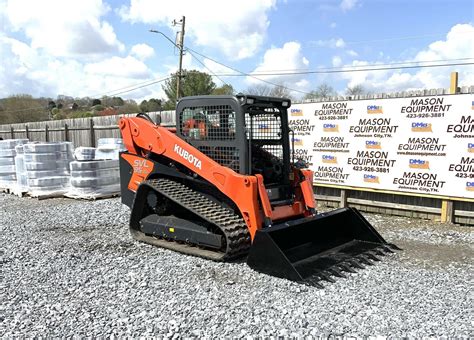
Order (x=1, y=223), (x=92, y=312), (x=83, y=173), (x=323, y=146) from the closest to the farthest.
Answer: (x=92, y=312), (x=1, y=223), (x=323, y=146), (x=83, y=173)

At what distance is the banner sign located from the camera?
7.99m

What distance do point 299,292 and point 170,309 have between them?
1428mm

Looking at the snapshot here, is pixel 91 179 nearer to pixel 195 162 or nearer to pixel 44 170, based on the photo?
pixel 44 170

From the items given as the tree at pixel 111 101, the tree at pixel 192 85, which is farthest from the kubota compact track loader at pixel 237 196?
the tree at pixel 111 101

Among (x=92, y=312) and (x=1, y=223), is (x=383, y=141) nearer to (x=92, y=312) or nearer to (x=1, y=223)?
(x=92, y=312)

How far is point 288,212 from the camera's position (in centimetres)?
638

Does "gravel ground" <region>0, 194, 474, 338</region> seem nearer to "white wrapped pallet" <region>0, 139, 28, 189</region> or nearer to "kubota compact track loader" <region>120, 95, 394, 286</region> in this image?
"kubota compact track loader" <region>120, 95, 394, 286</region>

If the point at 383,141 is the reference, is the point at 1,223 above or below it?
below

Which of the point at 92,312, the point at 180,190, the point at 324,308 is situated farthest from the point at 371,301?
the point at 180,190

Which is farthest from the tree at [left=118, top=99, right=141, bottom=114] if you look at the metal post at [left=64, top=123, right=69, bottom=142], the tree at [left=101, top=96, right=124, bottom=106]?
the tree at [left=101, top=96, right=124, bottom=106]

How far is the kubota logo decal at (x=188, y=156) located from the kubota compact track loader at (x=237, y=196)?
15mm

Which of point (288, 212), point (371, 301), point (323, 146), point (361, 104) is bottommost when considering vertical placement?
point (371, 301)

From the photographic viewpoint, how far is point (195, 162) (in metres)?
6.38

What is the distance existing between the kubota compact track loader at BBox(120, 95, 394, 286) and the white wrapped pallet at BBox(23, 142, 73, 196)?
212 inches
